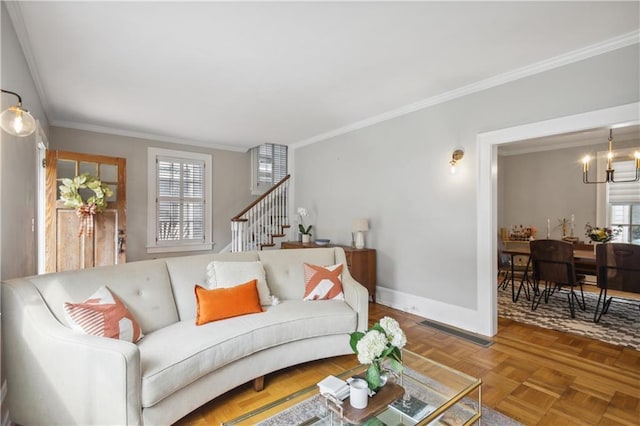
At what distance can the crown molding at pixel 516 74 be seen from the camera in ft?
7.96

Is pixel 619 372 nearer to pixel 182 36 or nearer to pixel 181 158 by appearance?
pixel 182 36

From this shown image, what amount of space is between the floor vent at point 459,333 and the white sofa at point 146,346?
125cm

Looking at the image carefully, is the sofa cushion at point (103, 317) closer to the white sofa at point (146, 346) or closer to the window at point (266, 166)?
the white sofa at point (146, 346)

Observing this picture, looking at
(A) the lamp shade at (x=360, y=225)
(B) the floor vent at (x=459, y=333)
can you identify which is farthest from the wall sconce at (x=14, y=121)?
(B) the floor vent at (x=459, y=333)

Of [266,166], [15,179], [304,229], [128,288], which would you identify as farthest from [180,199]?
[128,288]

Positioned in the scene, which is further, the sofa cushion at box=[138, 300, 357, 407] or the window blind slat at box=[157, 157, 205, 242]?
the window blind slat at box=[157, 157, 205, 242]

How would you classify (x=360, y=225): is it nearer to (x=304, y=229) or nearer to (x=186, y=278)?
(x=304, y=229)

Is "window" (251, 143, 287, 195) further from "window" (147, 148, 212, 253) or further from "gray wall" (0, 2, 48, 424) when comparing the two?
"gray wall" (0, 2, 48, 424)

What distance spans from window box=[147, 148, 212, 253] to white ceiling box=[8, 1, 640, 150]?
162 centimetres

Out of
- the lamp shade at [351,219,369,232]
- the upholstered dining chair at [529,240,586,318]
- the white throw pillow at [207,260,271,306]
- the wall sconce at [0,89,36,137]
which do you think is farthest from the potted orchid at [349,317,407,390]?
the upholstered dining chair at [529,240,586,318]

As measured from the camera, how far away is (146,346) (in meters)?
1.80

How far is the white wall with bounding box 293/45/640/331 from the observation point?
8.67 feet

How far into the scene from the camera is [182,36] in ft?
7.77

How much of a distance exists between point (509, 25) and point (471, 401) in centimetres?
262
